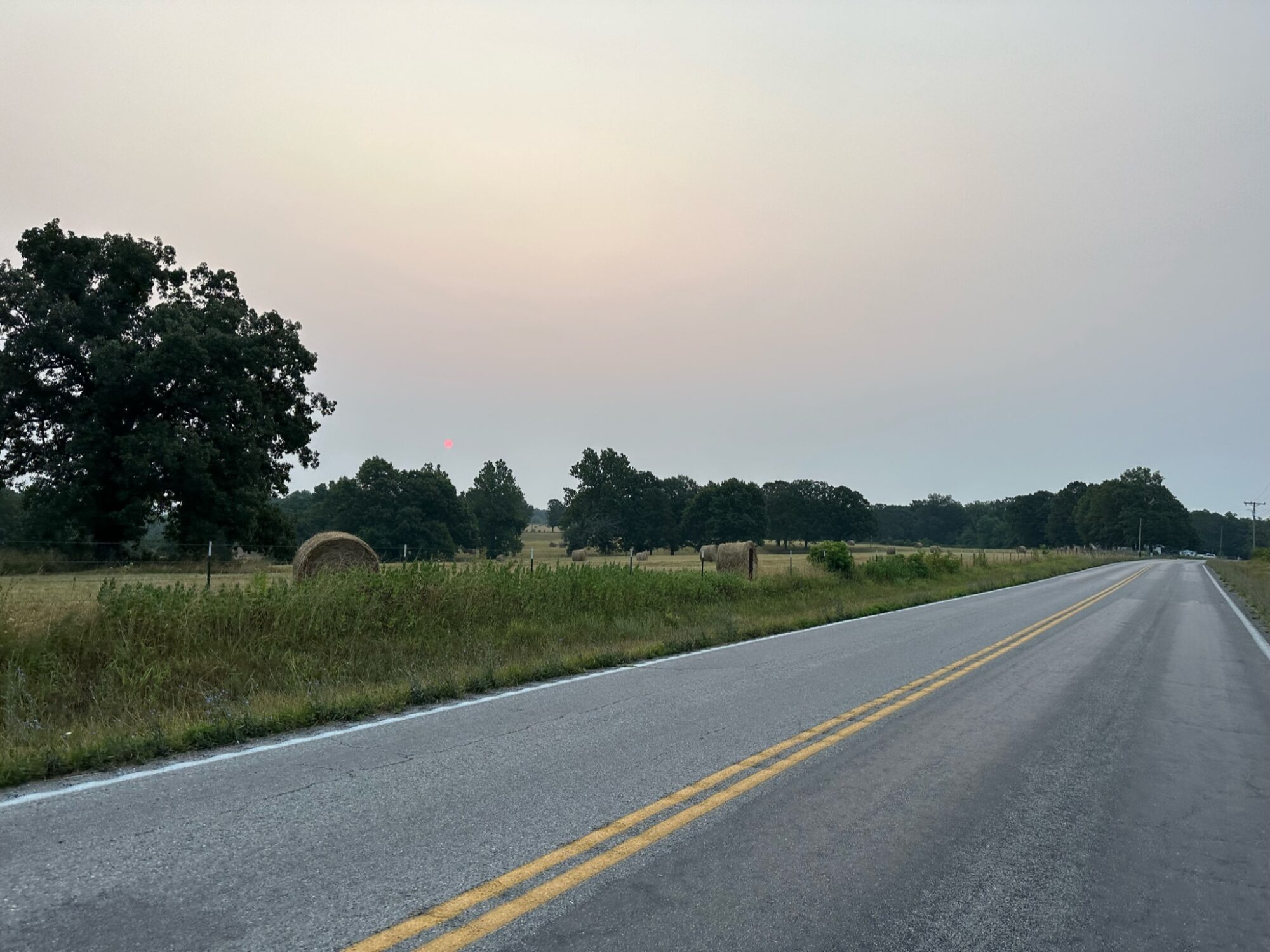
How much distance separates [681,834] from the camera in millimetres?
4449

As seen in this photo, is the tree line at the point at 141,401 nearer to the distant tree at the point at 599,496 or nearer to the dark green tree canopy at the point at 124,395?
the dark green tree canopy at the point at 124,395

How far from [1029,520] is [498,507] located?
122306 mm

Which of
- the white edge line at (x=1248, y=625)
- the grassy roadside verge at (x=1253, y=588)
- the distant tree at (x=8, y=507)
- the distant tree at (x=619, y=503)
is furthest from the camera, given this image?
the distant tree at (x=619, y=503)

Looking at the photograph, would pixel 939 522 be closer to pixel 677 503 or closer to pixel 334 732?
pixel 677 503

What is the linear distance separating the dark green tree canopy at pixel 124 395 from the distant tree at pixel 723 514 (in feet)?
263

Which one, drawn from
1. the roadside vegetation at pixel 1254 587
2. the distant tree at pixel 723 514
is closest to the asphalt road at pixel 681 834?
the roadside vegetation at pixel 1254 587

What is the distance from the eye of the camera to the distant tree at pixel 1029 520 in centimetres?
16788

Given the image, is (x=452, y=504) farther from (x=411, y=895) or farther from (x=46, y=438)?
(x=411, y=895)

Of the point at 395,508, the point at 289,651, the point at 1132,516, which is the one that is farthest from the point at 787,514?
the point at 289,651

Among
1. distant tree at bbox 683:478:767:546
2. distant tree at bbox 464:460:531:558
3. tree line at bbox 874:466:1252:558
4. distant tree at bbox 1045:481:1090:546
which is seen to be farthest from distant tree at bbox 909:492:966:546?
distant tree at bbox 464:460:531:558

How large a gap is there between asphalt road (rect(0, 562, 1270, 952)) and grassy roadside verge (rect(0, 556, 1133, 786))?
26.4 inches

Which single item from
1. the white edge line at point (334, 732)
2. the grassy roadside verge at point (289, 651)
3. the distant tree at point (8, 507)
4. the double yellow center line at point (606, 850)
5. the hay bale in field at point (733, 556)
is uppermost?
the distant tree at point (8, 507)

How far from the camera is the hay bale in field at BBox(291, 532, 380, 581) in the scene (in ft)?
59.8

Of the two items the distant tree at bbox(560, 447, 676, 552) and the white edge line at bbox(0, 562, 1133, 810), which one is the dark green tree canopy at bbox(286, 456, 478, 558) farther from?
the white edge line at bbox(0, 562, 1133, 810)
